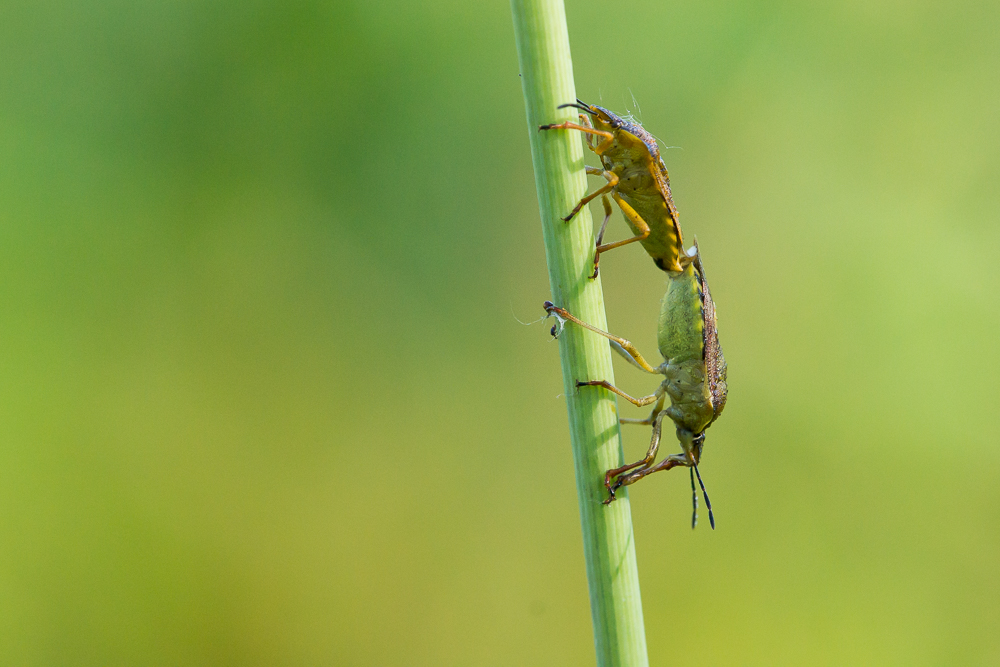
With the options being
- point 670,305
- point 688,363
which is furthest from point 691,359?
point 670,305

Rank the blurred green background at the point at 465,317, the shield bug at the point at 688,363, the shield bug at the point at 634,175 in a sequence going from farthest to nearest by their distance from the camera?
the blurred green background at the point at 465,317
the shield bug at the point at 688,363
the shield bug at the point at 634,175

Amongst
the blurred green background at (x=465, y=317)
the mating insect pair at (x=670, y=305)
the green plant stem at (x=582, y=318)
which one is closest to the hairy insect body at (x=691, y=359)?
the mating insect pair at (x=670, y=305)

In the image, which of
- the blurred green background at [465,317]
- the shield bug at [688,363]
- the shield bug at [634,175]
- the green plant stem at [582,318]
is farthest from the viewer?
the blurred green background at [465,317]

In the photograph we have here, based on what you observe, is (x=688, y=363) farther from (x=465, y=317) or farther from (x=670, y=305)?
(x=465, y=317)

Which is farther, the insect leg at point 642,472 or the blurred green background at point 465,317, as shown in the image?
the blurred green background at point 465,317

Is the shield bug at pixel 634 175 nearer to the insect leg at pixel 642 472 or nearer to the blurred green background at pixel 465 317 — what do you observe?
the insect leg at pixel 642 472

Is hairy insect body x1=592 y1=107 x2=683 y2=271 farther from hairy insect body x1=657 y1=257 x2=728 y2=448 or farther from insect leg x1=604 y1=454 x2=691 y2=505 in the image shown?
insect leg x1=604 y1=454 x2=691 y2=505

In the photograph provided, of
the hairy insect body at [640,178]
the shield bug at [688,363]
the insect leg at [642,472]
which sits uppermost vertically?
the hairy insect body at [640,178]

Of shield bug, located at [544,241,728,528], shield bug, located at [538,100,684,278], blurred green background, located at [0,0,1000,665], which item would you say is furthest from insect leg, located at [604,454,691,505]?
blurred green background, located at [0,0,1000,665]
